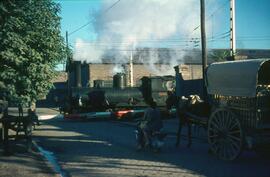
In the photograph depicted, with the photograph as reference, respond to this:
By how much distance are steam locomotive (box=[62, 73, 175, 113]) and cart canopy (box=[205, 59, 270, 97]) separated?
719 inches

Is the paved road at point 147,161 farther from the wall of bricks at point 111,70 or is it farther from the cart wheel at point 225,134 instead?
the wall of bricks at point 111,70

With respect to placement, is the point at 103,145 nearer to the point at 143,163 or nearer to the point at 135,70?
the point at 143,163

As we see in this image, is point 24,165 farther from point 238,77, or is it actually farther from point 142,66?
point 142,66

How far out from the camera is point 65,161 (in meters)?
11.8

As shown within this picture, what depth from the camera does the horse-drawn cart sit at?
10352 millimetres

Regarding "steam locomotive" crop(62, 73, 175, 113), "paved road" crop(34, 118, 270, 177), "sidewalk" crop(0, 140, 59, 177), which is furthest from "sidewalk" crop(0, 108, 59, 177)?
"steam locomotive" crop(62, 73, 175, 113)

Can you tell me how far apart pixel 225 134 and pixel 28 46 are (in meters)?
6.10

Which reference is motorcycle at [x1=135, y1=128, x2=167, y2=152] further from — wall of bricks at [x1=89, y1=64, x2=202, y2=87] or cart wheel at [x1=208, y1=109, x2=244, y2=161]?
wall of bricks at [x1=89, y1=64, x2=202, y2=87]

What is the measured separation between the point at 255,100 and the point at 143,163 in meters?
3.11

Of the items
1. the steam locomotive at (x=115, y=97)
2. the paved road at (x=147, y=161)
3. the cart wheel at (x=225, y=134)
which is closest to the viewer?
the paved road at (x=147, y=161)

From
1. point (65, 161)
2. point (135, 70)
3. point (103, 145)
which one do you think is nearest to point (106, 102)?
point (103, 145)

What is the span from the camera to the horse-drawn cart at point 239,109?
1035 cm

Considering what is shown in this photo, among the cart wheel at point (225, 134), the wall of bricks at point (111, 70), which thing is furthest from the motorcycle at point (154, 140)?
the wall of bricks at point (111, 70)

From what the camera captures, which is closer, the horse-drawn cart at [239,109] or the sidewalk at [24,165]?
the sidewalk at [24,165]
